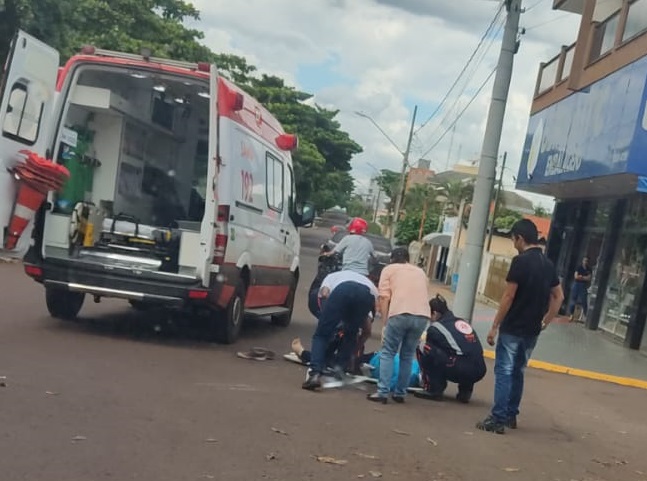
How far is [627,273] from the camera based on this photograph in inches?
694

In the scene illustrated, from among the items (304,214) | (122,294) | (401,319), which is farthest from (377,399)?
(304,214)

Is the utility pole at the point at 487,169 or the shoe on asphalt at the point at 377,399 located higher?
the utility pole at the point at 487,169

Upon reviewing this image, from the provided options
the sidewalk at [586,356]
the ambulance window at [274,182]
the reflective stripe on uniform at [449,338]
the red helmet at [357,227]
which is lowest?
the sidewalk at [586,356]

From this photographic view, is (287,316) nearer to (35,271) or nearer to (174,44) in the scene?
(35,271)

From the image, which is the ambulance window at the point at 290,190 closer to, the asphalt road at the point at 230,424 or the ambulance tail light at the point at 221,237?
the asphalt road at the point at 230,424

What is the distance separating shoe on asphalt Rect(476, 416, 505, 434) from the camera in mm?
7602

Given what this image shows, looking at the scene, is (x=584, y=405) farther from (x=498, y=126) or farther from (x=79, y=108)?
(x=79, y=108)

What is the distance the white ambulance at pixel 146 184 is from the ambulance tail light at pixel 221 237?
0.04 feet

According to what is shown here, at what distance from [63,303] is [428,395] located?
4.45 metres

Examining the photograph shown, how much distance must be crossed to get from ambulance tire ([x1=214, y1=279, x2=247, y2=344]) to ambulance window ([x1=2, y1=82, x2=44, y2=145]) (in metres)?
2.75

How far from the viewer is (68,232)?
10.0 m

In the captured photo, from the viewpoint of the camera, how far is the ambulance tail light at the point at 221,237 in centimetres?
958

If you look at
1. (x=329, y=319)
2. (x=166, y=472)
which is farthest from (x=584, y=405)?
(x=166, y=472)

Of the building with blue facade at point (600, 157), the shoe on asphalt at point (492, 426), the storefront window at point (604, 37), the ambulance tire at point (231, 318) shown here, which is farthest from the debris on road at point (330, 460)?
the storefront window at point (604, 37)
